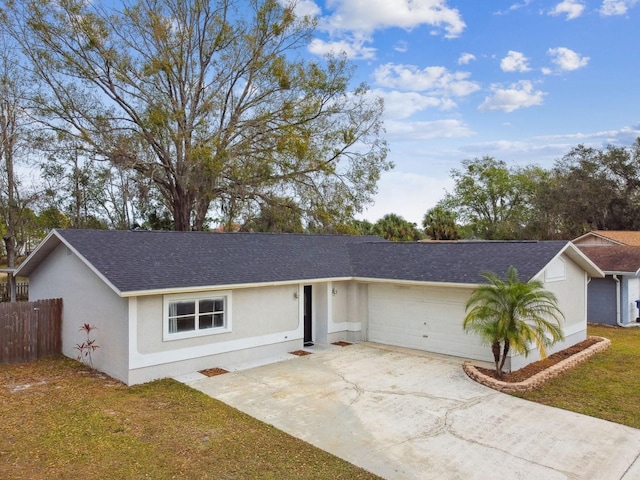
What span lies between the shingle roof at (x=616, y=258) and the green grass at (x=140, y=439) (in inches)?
700

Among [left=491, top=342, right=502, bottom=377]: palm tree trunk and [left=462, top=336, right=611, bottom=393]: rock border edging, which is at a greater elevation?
[left=491, top=342, right=502, bottom=377]: palm tree trunk

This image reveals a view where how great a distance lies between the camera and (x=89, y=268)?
1126cm

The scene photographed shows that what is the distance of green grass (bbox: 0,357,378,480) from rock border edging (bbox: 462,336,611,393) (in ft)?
16.9

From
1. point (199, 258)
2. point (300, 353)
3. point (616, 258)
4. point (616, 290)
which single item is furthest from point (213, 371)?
point (616, 258)

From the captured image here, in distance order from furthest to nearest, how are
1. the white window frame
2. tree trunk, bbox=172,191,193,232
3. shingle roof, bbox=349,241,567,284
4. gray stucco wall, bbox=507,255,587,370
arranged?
tree trunk, bbox=172,191,193,232
gray stucco wall, bbox=507,255,587,370
shingle roof, bbox=349,241,567,284
the white window frame

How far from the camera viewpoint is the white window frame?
34.9 feet

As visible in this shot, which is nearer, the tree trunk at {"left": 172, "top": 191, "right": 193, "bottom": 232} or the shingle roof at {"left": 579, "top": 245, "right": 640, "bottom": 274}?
the shingle roof at {"left": 579, "top": 245, "right": 640, "bottom": 274}

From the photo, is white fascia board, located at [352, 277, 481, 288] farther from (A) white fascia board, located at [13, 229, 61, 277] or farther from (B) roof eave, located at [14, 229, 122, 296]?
(A) white fascia board, located at [13, 229, 61, 277]

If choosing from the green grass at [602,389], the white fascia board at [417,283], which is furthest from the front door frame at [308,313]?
the green grass at [602,389]

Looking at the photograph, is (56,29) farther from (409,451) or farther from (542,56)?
(409,451)

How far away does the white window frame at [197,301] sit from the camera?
10.6 m

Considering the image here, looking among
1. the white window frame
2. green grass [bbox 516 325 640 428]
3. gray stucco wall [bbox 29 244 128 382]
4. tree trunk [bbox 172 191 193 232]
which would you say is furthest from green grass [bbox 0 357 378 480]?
tree trunk [bbox 172 191 193 232]

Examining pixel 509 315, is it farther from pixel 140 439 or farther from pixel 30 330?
pixel 30 330

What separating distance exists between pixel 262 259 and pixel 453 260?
610 centimetres
